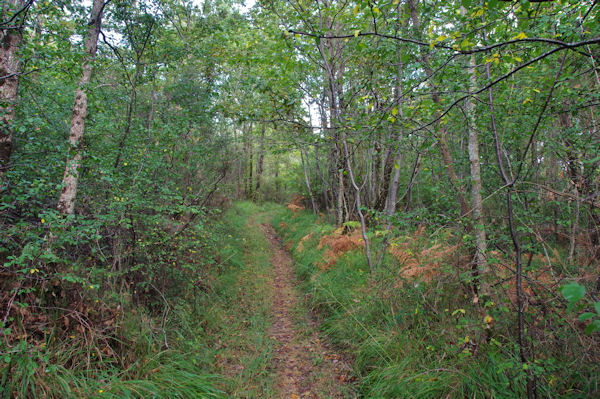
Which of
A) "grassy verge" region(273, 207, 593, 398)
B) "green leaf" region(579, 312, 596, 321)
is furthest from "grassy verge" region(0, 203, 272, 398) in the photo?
"green leaf" region(579, 312, 596, 321)

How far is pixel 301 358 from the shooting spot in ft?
15.2

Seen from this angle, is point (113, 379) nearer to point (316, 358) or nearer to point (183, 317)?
point (183, 317)

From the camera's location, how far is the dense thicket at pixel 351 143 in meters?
2.85

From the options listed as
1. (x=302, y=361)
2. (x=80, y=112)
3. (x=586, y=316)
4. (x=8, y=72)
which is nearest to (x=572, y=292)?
(x=586, y=316)

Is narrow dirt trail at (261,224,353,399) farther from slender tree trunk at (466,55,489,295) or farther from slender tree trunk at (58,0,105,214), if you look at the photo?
slender tree trunk at (58,0,105,214)

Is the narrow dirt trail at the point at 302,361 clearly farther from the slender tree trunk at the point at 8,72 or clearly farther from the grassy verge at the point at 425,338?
the slender tree trunk at the point at 8,72

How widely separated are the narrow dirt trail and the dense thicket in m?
1.72

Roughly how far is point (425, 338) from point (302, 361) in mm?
1863

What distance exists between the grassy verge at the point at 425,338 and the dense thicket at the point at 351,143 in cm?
9

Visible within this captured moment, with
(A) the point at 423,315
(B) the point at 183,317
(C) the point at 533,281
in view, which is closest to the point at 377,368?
(A) the point at 423,315

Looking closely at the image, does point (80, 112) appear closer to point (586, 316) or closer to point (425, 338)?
point (586, 316)

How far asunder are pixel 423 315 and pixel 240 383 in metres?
2.64

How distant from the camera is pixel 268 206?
71.7ft

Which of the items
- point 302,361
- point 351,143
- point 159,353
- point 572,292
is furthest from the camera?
point 351,143
